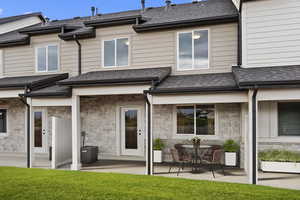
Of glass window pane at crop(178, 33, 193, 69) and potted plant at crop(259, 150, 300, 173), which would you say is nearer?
potted plant at crop(259, 150, 300, 173)

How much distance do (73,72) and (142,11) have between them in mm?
4895

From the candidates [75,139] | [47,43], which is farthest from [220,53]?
[47,43]

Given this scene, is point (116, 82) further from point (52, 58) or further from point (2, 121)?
point (2, 121)

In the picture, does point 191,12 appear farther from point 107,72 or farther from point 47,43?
point 47,43

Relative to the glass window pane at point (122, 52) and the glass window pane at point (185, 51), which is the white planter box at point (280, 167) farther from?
the glass window pane at point (122, 52)

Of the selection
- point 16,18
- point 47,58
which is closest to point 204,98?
point 47,58

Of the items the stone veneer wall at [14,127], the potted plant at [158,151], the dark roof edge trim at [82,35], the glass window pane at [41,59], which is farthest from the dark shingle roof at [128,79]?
the stone veneer wall at [14,127]

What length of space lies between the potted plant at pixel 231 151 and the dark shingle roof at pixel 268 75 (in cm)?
274

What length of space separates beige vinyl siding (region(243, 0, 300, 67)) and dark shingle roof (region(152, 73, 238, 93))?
1.12 meters

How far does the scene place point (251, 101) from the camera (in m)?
7.16

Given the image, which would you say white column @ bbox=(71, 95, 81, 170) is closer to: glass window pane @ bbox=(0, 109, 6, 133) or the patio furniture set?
the patio furniture set

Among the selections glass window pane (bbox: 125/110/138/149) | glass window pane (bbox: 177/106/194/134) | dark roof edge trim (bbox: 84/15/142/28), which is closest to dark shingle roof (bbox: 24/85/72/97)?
glass window pane (bbox: 125/110/138/149)

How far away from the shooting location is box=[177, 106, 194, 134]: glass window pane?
32.9 ft

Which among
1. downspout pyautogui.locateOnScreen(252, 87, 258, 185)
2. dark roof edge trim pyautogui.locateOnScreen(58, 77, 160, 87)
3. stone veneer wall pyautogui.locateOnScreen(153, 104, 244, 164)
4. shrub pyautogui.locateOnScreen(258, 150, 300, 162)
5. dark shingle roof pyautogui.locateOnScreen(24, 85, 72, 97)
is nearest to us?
downspout pyautogui.locateOnScreen(252, 87, 258, 185)
